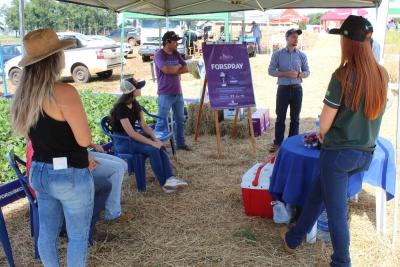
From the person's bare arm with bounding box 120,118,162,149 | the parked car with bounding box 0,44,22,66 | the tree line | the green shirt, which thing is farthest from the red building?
the tree line

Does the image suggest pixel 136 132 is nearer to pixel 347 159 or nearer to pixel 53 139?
pixel 53 139

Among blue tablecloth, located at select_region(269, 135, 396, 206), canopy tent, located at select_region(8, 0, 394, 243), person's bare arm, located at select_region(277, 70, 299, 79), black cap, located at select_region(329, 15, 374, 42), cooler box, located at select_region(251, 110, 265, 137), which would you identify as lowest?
cooler box, located at select_region(251, 110, 265, 137)

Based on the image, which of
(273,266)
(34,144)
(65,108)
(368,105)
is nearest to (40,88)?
(65,108)

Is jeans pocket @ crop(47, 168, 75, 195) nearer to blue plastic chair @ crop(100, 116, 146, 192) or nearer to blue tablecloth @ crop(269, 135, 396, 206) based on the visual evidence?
blue tablecloth @ crop(269, 135, 396, 206)

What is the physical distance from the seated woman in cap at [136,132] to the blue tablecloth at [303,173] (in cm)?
153

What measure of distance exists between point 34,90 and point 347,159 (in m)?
1.83

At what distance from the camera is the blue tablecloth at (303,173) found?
3.04 metres

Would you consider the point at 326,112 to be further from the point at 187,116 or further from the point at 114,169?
the point at 187,116

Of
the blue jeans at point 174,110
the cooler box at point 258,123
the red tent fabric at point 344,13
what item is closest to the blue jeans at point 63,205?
the blue jeans at point 174,110

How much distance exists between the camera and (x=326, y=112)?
2.46 m

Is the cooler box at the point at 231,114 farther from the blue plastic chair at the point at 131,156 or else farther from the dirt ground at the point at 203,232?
the blue plastic chair at the point at 131,156

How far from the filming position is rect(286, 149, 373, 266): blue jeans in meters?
2.51

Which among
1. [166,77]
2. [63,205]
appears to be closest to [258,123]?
[166,77]

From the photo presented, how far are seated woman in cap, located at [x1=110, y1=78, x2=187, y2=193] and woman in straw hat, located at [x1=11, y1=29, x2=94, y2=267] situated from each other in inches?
77.0
